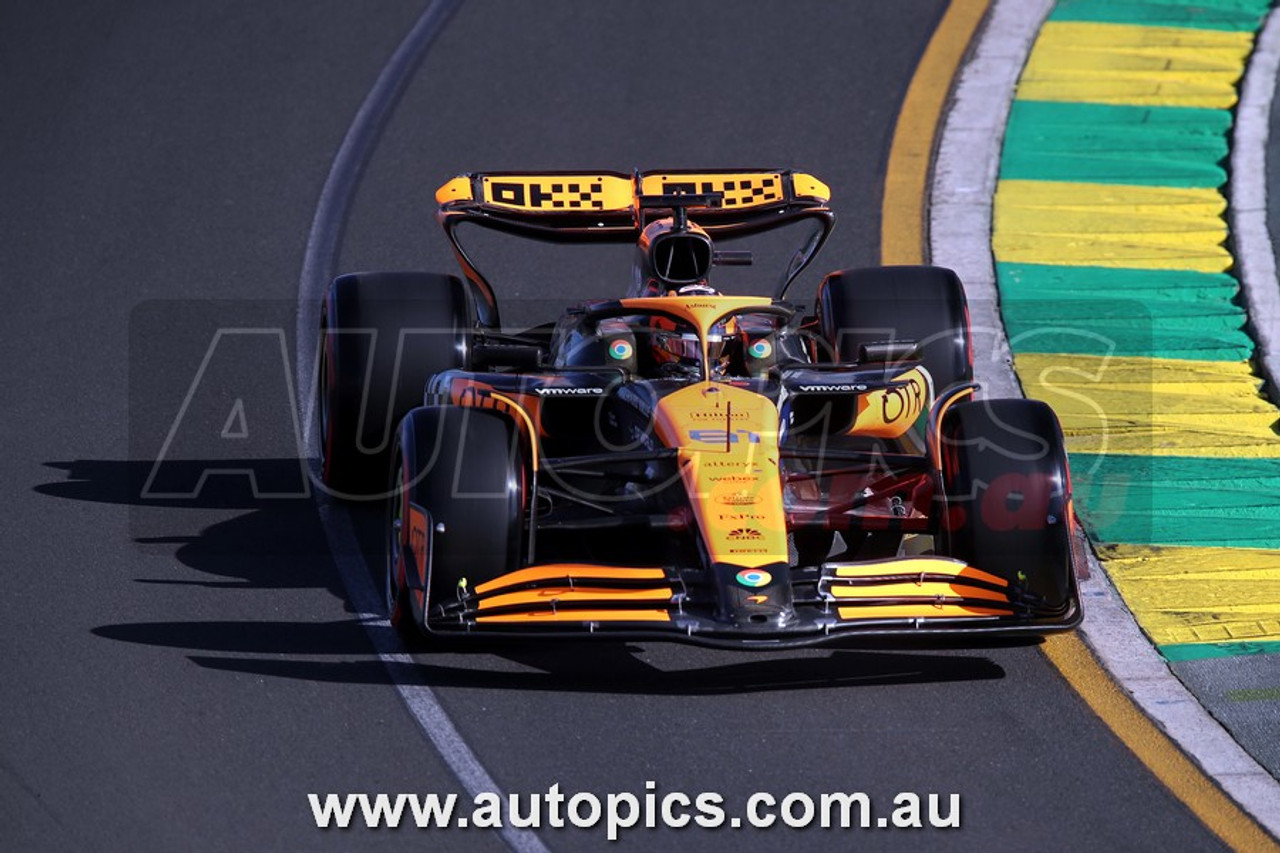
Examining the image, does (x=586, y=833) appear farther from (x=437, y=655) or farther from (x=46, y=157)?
(x=46, y=157)

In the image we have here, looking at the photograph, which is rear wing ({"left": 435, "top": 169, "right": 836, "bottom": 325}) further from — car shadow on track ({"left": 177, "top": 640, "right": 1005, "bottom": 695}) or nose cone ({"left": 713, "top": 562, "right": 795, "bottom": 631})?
nose cone ({"left": 713, "top": 562, "right": 795, "bottom": 631})

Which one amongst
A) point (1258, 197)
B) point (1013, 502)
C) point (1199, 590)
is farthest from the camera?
point (1258, 197)

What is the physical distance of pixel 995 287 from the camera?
42.9 feet

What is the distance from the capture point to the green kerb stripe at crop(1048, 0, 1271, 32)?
16.7 m

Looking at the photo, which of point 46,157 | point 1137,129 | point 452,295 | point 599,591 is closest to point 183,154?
point 46,157

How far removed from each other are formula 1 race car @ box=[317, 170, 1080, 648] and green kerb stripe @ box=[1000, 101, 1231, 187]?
365 cm

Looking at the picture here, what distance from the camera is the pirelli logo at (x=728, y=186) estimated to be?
1138 centimetres

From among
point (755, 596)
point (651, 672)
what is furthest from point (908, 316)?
point (755, 596)

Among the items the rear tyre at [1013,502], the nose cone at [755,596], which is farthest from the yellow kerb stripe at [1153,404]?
the nose cone at [755,596]

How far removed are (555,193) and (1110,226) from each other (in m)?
4.18

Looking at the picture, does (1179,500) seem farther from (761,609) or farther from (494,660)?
(494,660)

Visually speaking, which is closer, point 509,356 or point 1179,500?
point 509,356

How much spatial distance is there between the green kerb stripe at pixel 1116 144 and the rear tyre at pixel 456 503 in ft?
21.6

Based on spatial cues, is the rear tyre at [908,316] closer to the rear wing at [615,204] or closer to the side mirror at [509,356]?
the rear wing at [615,204]
